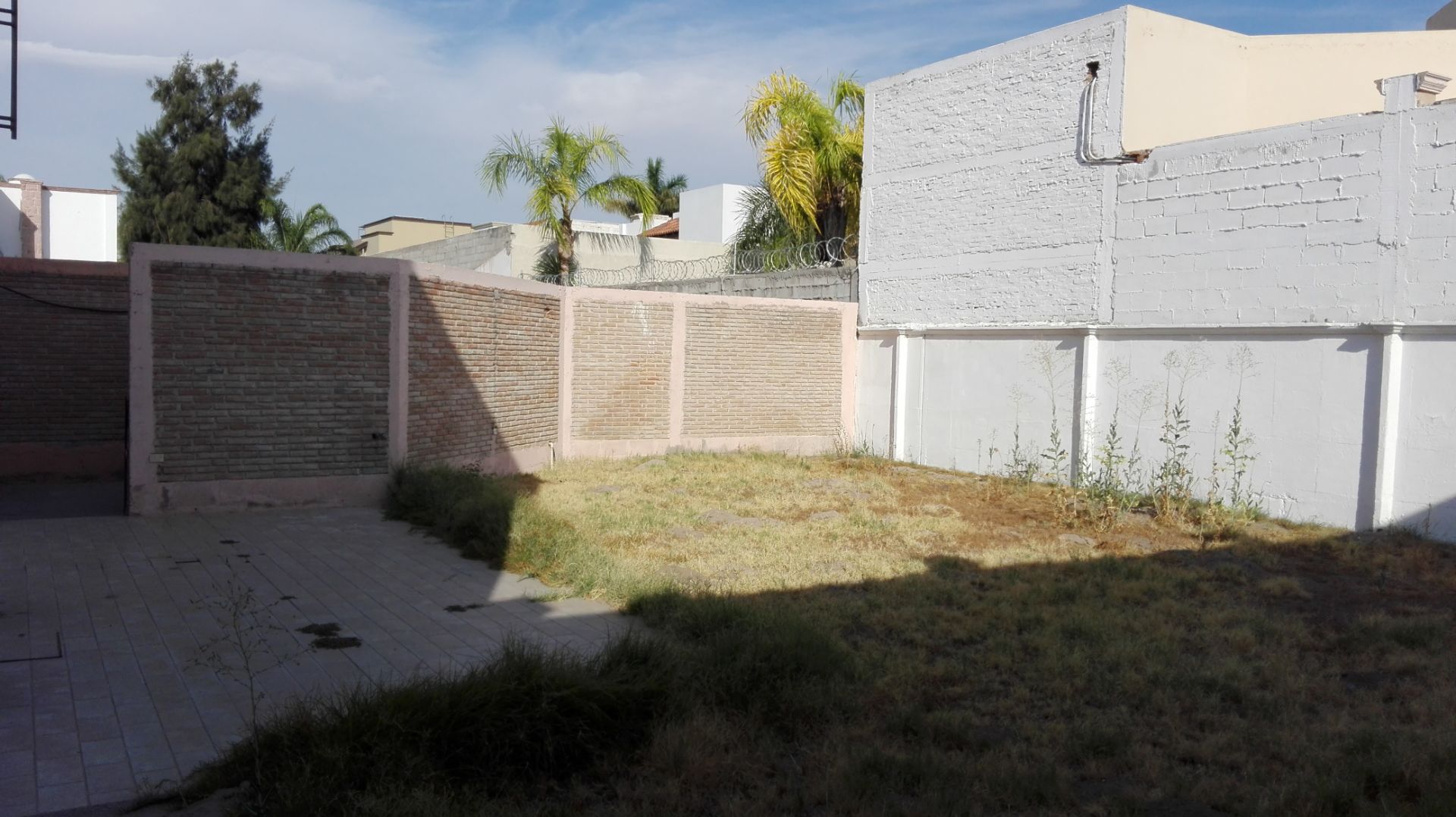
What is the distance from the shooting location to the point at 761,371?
15.0 metres

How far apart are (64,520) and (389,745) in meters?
7.25

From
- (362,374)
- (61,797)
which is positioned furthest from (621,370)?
(61,797)

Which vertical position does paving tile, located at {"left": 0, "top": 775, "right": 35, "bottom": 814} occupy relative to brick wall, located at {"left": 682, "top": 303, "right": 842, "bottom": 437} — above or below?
below

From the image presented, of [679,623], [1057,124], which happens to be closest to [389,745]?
[679,623]

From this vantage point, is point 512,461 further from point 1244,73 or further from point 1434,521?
point 1244,73

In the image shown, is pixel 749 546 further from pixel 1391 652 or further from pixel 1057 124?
pixel 1057 124

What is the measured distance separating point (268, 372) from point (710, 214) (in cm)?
2283

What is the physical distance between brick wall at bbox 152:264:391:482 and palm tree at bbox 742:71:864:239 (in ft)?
27.5

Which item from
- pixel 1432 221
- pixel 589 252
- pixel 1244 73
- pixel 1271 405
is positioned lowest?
pixel 1271 405

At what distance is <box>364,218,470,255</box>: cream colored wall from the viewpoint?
1284 inches

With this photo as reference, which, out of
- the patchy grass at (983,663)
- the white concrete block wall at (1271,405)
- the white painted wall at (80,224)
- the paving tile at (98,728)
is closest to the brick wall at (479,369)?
the patchy grass at (983,663)

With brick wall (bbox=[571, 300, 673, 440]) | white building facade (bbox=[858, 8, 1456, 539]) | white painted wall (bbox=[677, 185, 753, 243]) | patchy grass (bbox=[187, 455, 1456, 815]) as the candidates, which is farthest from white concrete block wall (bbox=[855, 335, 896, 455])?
white painted wall (bbox=[677, 185, 753, 243])

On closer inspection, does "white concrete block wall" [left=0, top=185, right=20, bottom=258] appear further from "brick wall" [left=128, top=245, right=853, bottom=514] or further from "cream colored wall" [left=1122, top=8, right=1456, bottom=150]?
"cream colored wall" [left=1122, top=8, right=1456, bottom=150]

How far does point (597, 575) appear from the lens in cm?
716
